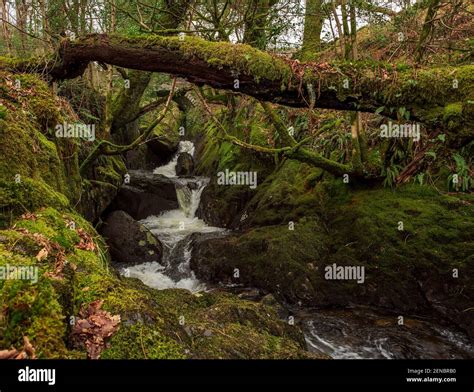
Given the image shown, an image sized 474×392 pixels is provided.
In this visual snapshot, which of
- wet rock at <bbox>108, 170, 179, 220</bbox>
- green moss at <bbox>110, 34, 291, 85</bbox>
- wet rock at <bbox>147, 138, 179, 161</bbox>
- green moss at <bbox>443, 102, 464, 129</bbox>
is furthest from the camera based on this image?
wet rock at <bbox>147, 138, 179, 161</bbox>

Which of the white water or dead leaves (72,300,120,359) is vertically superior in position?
the white water

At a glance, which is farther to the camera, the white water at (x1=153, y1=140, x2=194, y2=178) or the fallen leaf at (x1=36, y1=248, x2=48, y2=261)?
the white water at (x1=153, y1=140, x2=194, y2=178)

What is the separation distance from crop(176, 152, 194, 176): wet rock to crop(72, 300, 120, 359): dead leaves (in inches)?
638

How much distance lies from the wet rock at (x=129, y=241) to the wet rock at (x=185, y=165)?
8.29m

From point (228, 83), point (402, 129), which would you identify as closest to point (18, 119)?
point (228, 83)

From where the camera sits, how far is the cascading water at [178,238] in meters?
9.01

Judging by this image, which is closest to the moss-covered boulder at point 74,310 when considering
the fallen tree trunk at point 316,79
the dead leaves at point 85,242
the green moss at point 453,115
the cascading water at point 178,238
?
the dead leaves at point 85,242

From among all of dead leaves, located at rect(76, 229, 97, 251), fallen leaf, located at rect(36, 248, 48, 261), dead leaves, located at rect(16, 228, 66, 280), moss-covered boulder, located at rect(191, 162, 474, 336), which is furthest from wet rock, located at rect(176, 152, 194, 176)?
fallen leaf, located at rect(36, 248, 48, 261)

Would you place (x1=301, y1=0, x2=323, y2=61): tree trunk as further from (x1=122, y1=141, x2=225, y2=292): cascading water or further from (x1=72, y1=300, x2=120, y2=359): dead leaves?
(x1=72, y1=300, x2=120, y2=359): dead leaves

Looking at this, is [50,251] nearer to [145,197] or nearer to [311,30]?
[311,30]

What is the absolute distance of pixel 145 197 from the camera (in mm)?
13352

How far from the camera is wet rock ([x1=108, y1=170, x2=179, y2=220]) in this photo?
12586 millimetres

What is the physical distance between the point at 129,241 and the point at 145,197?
3.64 m

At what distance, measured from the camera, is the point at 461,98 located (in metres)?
3.75
